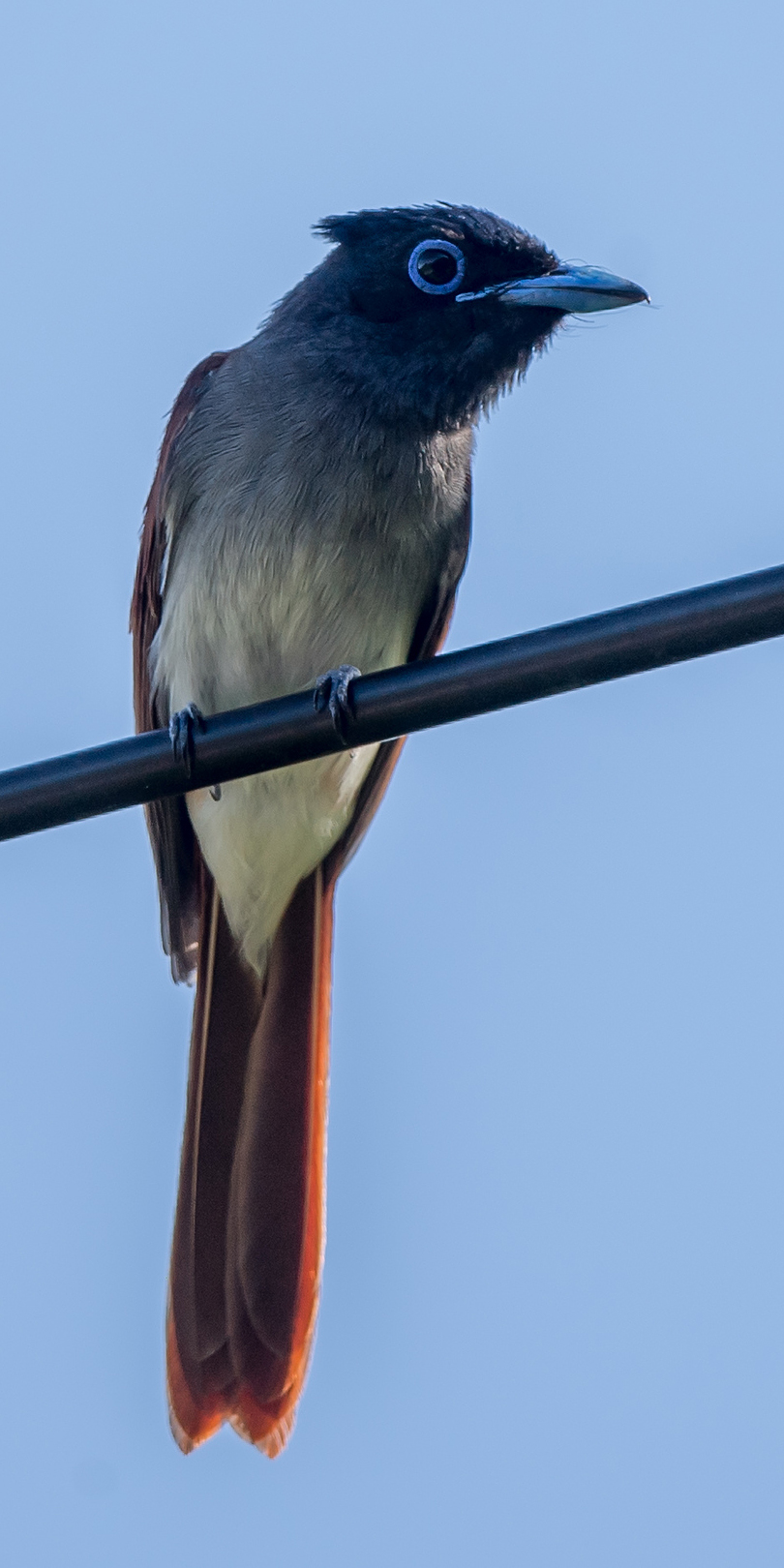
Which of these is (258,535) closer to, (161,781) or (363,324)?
(363,324)

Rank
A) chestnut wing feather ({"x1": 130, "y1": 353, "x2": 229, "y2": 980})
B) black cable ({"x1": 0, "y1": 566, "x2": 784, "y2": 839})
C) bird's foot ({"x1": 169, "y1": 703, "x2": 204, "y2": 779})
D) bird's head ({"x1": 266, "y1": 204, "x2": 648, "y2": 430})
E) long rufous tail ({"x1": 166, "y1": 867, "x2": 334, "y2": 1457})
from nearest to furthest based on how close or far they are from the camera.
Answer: black cable ({"x1": 0, "y1": 566, "x2": 784, "y2": 839}) → bird's foot ({"x1": 169, "y1": 703, "x2": 204, "y2": 779}) → long rufous tail ({"x1": 166, "y1": 867, "x2": 334, "y2": 1457}) → bird's head ({"x1": 266, "y1": 204, "x2": 648, "y2": 430}) → chestnut wing feather ({"x1": 130, "y1": 353, "x2": 229, "y2": 980})

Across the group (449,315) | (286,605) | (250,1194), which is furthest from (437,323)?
(250,1194)

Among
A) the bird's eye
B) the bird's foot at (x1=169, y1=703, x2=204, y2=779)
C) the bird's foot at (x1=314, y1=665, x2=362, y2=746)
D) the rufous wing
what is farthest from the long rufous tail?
the bird's eye

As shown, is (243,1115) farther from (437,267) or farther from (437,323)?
(437,267)

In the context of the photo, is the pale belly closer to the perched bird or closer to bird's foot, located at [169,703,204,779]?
the perched bird

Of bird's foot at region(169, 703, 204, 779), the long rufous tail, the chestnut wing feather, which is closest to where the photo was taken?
bird's foot at region(169, 703, 204, 779)

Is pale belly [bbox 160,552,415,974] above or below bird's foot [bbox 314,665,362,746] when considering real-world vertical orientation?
above

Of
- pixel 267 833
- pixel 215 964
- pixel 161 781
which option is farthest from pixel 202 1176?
pixel 161 781

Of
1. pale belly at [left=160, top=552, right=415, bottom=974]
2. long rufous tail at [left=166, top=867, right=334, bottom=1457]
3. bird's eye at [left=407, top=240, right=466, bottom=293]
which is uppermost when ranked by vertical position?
bird's eye at [left=407, top=240, right=466, bottom=293]

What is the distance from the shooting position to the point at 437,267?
5.30 m

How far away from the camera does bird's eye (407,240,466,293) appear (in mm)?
5266

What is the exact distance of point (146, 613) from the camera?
18.0ft

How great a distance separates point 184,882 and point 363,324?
1.79 metres

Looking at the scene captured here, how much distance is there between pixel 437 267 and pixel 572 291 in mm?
419
